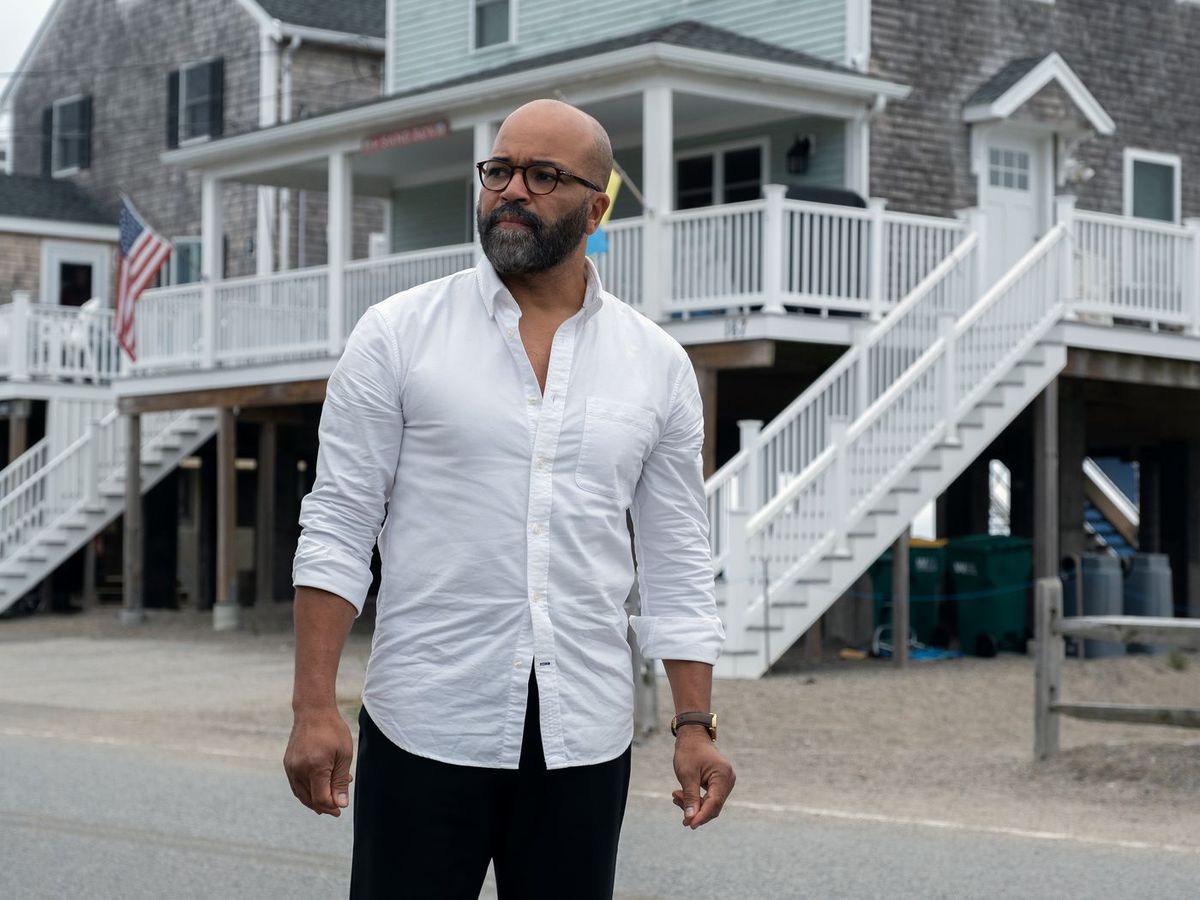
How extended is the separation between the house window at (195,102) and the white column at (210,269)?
7.81 metres

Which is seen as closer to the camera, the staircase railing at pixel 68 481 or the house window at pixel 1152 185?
the house window at pixel 1152 185

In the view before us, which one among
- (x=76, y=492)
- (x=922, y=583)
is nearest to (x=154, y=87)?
(x=76, y=492)

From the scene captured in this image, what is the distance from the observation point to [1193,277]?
65.9ft

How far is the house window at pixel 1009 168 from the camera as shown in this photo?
75.4 feet

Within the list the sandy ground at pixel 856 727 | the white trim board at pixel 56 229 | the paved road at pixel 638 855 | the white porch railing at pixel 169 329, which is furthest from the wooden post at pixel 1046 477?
the white trim board at pixel 56 229

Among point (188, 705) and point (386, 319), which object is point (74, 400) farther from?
point (386, 319)

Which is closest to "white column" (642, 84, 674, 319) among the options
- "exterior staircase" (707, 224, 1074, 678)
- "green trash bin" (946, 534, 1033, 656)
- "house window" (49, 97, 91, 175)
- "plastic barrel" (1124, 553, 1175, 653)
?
"exterior staircase" (707, 224, 1074, 678)

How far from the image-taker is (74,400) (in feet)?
94.2

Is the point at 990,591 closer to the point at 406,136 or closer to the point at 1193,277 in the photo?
the point at 1193,277

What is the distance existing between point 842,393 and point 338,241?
711cm

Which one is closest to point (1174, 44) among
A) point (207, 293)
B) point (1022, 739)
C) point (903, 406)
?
point (903, 406)

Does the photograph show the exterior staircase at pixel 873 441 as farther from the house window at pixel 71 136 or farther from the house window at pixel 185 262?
the house window at pixel 71 136

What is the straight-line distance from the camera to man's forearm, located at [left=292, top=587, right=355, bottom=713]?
3.31 m

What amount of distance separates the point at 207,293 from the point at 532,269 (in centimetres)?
2086
